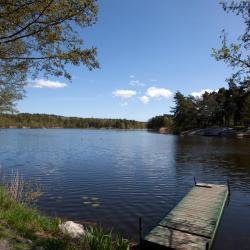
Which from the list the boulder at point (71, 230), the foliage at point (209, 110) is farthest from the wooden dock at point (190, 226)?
the foliage at point (209, 110)

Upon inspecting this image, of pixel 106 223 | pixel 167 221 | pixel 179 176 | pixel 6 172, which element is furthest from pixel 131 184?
pixel 6 172

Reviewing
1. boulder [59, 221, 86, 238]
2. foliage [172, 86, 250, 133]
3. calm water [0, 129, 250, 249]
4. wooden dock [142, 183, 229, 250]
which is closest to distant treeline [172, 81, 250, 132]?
foliage [172, 86, 250, 133]

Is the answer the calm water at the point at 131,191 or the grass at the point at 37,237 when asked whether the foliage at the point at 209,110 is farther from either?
the grass at the point at 37,237

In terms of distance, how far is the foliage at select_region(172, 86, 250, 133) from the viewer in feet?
346

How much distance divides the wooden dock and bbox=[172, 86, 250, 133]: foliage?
83.7 m

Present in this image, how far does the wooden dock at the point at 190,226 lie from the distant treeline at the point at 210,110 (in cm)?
8366

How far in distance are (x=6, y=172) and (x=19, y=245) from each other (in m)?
24.3

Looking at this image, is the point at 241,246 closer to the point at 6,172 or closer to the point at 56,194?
the point at 56,194

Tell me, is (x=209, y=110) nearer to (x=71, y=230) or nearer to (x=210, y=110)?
(x=210, y=110)

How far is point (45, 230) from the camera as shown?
10.4 m

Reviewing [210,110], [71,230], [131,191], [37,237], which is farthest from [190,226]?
[210,110]

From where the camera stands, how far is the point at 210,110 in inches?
4547

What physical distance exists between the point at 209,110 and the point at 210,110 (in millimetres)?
477

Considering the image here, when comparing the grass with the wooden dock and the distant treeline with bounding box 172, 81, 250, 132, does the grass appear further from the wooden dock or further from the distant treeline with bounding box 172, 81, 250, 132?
the distant treeline with bounding box 172, 81, 250, 132
